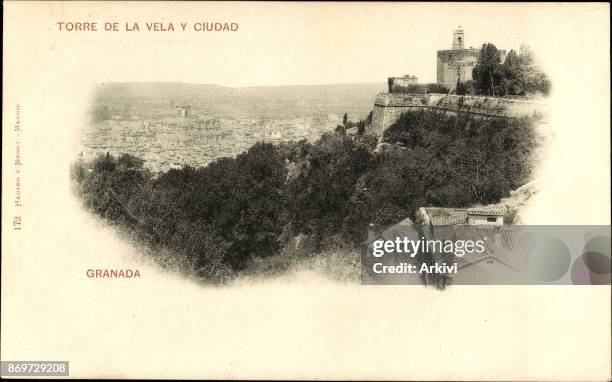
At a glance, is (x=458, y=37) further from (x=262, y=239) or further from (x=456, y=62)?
(x=262, y=239)

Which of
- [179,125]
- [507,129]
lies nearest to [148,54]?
[179,125]

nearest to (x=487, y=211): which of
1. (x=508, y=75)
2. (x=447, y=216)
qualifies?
(x=447, y=216)

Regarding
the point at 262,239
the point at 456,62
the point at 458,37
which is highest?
the point at 458,37

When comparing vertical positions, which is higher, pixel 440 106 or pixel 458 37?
pixel 458 37

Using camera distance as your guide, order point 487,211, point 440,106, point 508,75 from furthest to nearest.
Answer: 1. point 440,106
2. point 508,75
3. point 487,211

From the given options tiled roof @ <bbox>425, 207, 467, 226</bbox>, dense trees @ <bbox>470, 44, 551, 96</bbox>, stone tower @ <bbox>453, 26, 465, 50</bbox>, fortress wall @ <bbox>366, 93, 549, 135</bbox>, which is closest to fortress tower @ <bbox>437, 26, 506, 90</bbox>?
stone tower @ <bbox>453, 26, 465, 50</bbox>

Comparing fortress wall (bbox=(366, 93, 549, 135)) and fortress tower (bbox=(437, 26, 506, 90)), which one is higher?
fortress tower (bbox=(437, 26, 506, 90))

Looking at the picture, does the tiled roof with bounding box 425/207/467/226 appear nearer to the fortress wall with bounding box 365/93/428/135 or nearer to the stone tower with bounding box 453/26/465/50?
the fortress wall with bounding box 365/93/428/135
